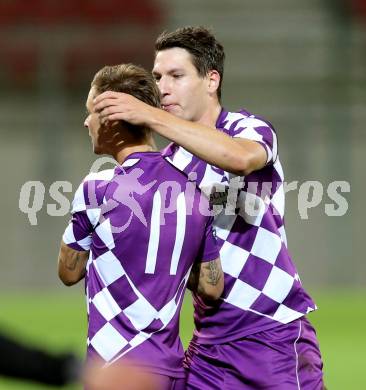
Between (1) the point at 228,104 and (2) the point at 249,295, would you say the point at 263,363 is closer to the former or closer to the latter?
(2) the point at 249,295

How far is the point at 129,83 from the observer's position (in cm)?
335

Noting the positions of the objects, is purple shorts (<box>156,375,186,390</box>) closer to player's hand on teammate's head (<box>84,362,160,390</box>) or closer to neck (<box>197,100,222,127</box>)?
player's hand on teammate's head (<box>84,362,160,390</box>)

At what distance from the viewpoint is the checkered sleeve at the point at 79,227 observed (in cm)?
325

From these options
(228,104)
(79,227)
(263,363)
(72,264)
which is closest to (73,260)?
(72,264)

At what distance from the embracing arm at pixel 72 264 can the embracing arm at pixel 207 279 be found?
409mm

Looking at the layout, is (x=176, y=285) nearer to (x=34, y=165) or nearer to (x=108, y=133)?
(x=108, y=133)

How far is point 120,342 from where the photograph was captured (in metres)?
3.19

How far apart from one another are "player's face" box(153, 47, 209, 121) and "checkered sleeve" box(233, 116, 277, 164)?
0.26m

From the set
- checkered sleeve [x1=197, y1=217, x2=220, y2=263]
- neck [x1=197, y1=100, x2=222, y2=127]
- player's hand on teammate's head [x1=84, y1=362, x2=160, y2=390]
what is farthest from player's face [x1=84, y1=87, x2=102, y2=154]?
player's hand on teammate's head [x1=84, y1=362, x2=160, y2=390]

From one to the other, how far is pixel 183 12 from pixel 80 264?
41.1 ft

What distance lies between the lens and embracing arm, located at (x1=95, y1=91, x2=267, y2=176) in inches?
126

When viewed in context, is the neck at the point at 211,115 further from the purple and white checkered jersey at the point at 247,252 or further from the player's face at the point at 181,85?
the purple and white checkered jersey at the point at 247,252

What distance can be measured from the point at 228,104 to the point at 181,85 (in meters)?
10.0

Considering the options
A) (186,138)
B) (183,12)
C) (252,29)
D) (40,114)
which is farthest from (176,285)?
(183,12)
